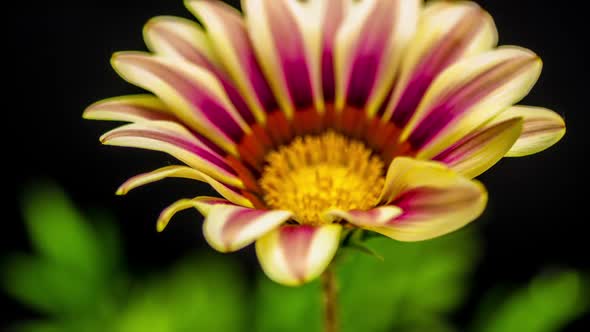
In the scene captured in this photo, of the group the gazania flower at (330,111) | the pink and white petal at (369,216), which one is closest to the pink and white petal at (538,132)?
the gazania flower at (330,111)

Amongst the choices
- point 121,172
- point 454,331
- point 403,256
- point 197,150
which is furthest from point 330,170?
point 121,172

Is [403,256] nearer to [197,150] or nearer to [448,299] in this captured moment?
[448,299]

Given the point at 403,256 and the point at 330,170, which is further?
the point at 403,256

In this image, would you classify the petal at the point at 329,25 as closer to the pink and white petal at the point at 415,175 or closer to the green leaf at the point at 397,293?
the pink and white petal at the point at 415,175

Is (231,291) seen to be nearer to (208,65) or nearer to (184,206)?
(208,65)

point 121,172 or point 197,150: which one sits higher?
point 197,150
